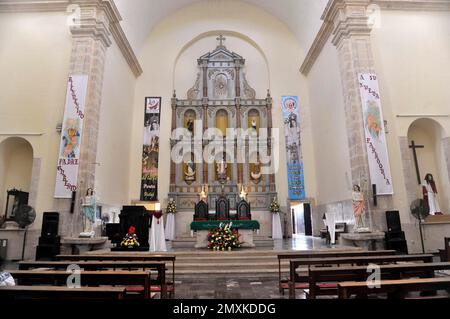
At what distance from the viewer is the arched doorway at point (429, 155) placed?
9391 mm

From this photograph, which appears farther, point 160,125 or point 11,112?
point 160,125

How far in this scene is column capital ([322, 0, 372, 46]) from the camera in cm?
952

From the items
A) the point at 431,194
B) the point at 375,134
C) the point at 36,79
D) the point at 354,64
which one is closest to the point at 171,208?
the point at 36,79

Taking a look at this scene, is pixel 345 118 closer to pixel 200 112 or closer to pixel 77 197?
pixel 200 112

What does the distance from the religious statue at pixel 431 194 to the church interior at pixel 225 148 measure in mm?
41

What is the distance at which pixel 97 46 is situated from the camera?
378 inches

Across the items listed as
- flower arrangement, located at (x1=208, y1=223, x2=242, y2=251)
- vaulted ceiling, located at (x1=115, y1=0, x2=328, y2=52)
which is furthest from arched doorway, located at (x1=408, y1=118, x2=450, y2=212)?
flower arrangement, located at (x1=208, y1=223, x2=242, y2=251)

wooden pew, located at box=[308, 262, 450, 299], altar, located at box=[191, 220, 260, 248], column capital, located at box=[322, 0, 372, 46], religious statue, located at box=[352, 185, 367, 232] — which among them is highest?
column capital, located at box=[322, 0, 372, 46]

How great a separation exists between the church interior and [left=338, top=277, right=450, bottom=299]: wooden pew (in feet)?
3.07

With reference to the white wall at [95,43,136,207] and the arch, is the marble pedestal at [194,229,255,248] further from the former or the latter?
the arch

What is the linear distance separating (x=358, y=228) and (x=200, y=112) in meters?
9.08
